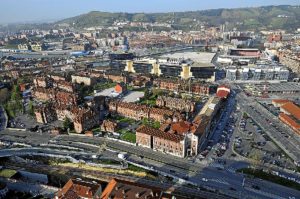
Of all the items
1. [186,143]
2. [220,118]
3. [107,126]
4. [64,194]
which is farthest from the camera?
[220,118]

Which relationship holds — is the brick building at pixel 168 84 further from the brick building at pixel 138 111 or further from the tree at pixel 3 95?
the tree at pixel 3 95

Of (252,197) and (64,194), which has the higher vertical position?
(64,194)

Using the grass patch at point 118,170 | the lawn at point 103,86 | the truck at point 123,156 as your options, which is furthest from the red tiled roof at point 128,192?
the lawn at point 103,86

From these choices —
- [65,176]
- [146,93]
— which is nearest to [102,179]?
[65,176]

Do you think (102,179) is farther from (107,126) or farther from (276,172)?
(276,172)

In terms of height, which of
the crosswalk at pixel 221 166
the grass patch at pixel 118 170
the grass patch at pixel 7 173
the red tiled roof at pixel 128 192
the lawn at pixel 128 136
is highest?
the red tiled roof at pixel 128 192

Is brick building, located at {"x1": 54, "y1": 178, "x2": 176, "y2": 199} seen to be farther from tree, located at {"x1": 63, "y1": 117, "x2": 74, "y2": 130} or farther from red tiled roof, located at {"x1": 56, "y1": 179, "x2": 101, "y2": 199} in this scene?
tree, located at {"x1": 63, "y1": 117, "x2": 74, "y2": 130}
